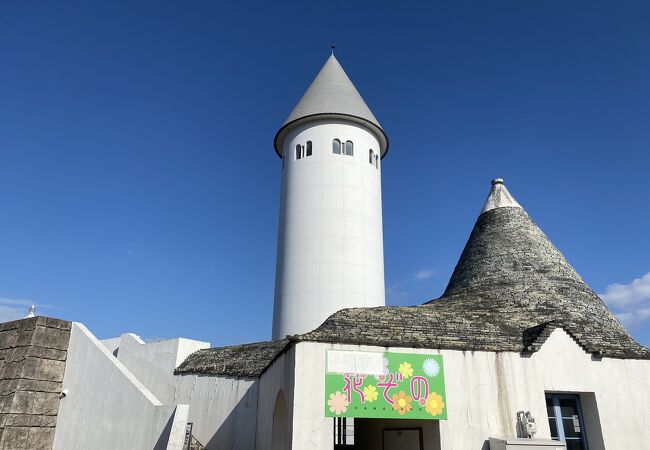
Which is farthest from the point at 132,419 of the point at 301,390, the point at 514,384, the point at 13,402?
the point at 514,384

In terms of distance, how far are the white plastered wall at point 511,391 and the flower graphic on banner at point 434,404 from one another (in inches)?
7.6

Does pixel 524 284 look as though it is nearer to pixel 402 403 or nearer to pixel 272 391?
pixel 402 403

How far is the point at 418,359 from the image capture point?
1106 centimetres

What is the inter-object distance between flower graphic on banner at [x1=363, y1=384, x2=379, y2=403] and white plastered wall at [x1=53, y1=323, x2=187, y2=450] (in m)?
4.29

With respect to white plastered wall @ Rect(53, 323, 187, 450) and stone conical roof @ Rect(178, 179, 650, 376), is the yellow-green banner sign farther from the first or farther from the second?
white plastered wall @ Rect(53, 323, 187, 450)

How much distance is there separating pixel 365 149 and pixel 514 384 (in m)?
15.5

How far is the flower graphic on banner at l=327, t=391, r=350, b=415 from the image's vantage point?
10297 millimetres

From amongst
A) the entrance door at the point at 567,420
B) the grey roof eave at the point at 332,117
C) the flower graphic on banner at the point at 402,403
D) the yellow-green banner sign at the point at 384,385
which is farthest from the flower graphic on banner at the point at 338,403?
the grey roof eave at the point at 332,117

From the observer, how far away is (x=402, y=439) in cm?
1233

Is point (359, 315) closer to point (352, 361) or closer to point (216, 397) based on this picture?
point (352, 361)

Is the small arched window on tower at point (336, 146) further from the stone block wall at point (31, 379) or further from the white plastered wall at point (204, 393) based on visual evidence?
the stone block wall at point (31, 379)

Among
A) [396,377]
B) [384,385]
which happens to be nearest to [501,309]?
[396,377]

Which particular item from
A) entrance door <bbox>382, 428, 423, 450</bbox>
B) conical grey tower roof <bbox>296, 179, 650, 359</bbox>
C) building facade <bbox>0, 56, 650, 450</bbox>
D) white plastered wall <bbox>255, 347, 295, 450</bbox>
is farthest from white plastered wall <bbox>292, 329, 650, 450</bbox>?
entrance door <bbox>382, 428, 423, 450</bbox>

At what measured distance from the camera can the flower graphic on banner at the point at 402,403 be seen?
1066 cm
